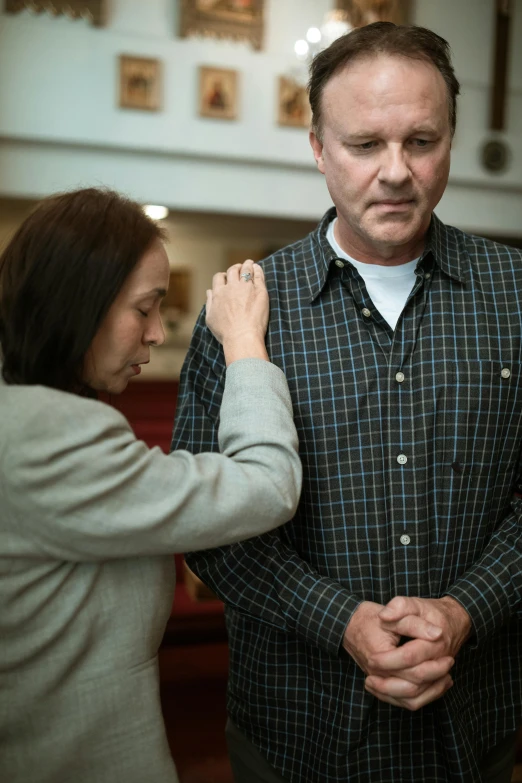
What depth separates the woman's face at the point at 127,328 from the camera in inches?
55.2

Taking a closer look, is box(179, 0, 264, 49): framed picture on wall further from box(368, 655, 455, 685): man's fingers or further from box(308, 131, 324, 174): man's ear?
box(368, 655, 455, 685): man's fingers

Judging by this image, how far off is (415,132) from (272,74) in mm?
5675

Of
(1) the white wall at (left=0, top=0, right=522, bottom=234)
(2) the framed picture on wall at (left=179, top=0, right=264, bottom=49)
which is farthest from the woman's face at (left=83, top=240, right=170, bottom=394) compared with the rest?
(2) the framed picture on wall at (left=179, top=0, right=264, bottom=49)

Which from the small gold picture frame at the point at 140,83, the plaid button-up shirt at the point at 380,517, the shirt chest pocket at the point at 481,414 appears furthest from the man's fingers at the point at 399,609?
the small gold picture frame at the point at 140,83

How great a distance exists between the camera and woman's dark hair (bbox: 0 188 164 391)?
1318 mm

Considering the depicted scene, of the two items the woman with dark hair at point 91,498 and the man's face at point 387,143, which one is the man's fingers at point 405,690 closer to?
the woman with dark hair at point 91,498

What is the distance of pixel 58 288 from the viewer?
1.32m

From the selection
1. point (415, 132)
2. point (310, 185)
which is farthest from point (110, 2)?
point (415, 132)

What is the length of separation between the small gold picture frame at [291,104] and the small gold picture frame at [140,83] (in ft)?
3.32

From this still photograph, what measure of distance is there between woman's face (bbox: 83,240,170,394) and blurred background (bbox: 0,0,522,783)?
14.3 feet

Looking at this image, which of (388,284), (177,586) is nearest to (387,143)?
(388,284)

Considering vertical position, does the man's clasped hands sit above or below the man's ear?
below

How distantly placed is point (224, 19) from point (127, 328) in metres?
6.07

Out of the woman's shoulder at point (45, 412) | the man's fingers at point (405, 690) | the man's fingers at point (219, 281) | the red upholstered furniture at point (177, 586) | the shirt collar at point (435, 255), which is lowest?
the red upholstered furniture at point (177, 586)
